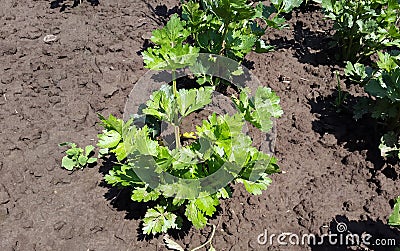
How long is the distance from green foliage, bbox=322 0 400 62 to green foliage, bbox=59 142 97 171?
84.1 inches

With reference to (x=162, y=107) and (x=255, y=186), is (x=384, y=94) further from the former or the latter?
(x=162, y=107)

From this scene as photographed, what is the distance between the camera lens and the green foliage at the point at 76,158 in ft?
9.59

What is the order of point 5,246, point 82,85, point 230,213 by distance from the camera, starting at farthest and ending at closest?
1. point 82,85
2. point 230,213
3. point 5,246

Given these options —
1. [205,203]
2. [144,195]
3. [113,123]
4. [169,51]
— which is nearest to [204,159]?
[205,203]

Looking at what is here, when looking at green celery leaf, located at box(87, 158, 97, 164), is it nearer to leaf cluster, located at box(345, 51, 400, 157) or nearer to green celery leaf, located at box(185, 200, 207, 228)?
green celery leaf, located at box(185, 200, 207, 228)

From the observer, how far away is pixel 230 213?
9.02 ft

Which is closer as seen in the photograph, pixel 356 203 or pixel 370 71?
pixel 356 203

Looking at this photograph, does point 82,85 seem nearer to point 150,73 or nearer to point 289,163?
point 150,73

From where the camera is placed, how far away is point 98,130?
10.4 ft

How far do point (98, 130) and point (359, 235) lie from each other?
1917 millimetres

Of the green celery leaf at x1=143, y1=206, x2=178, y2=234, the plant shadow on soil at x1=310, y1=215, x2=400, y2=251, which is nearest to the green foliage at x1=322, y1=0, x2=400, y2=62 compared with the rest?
the plant shadow on soil at x1=310, y1=215, x2=400, y2=251

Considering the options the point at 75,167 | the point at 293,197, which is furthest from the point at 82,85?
the point at 293,197

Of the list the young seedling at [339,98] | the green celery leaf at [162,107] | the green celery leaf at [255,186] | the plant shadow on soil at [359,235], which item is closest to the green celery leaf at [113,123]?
the green celery leaf at [162,107]

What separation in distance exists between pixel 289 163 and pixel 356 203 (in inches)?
20.0
